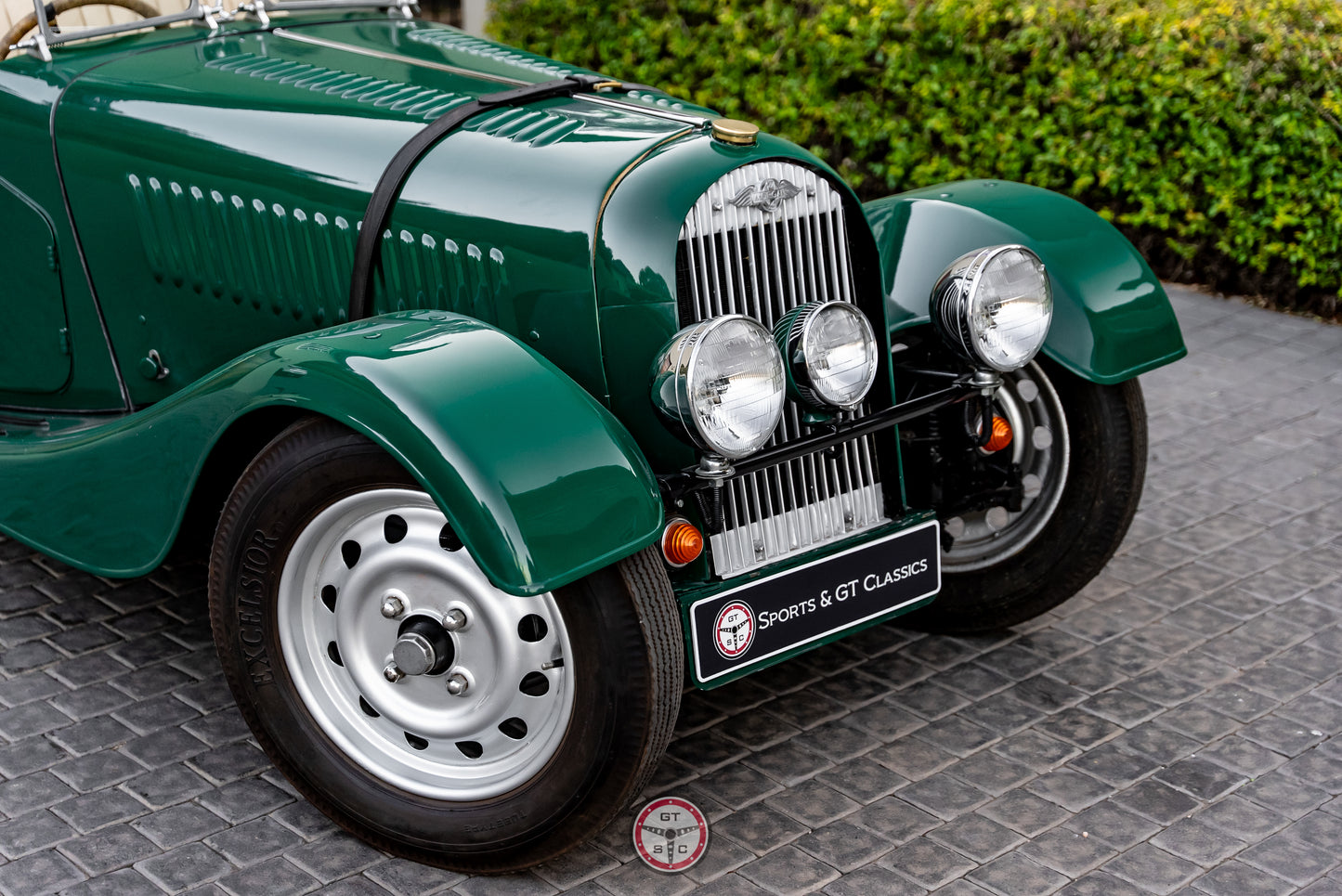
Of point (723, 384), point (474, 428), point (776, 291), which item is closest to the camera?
point (474, 428)

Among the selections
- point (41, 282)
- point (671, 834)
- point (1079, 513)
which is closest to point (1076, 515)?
point (1079, 513)

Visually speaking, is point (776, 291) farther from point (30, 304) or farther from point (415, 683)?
point (30, 304)

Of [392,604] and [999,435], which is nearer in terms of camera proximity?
[392,604]

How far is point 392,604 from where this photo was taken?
111 inches

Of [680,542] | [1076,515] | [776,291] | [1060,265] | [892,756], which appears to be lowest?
[892,756]

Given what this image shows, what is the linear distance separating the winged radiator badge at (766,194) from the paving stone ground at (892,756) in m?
1.25

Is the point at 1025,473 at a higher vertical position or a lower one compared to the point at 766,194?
lower

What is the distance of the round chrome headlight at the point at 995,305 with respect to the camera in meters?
3.13

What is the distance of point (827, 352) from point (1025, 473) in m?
1.07

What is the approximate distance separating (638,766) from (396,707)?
1.90 ft

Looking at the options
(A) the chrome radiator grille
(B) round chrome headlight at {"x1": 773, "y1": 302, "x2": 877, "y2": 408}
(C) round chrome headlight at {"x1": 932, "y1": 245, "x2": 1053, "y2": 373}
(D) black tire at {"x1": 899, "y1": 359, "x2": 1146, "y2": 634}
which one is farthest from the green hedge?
(B) round chrome headlight at {"x1": 773, "y1": 302, "x2": 877, "y2": 408}

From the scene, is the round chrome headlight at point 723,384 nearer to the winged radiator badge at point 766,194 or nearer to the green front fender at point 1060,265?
the winged radiator badge at point 766,194

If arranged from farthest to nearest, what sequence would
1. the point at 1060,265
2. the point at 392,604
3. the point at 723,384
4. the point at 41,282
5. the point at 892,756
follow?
1. the point at 41,282
2. the point at 1060,265
3. the point at 892,756
4. the point at 392,604
5. the point at 723,384

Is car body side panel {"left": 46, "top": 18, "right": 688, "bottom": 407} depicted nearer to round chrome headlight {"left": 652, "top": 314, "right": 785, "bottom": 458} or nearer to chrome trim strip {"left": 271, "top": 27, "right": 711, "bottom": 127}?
chrome trim strip {"left": 271, "top": 27, "right": 711, "bottom": 127}
